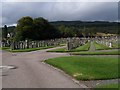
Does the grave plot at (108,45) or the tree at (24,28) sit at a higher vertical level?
the tree at (24,28)

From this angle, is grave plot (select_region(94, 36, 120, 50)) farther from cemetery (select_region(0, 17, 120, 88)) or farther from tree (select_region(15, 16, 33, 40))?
tree (select_region(15, 16, 33, 40))

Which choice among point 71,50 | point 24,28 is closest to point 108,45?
point 71,50

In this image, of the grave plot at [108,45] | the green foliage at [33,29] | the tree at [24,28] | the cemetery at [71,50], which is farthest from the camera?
the green foliage at [33,29]

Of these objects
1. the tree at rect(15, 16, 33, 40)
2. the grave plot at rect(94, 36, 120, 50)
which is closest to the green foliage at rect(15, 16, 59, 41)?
the tree at rect(15, 16, 33, 40)

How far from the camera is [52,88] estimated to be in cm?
1287

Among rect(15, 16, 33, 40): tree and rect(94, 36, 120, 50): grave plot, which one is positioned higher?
rect(15, 16, 33, 40): tree

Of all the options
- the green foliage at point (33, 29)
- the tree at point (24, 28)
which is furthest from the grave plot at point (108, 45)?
the tree at point (24, 28)

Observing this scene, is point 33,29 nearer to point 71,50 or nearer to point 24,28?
point 24,28

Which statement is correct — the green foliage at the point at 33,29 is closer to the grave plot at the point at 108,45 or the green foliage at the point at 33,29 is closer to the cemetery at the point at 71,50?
the cemetery at the point at 71,50

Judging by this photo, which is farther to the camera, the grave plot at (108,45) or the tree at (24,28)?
the tree at (24,28)

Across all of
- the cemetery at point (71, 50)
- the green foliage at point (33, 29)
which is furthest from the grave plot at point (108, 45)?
the green foliage at point (33, 29)

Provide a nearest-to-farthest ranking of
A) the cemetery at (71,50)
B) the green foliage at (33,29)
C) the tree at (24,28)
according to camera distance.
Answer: the cemetery at (71,50), the tree at (24,28), the green foliage at (33,29)

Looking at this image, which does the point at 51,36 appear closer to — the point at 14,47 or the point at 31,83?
the point at 14,47

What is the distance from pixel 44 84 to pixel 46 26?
13590cm
